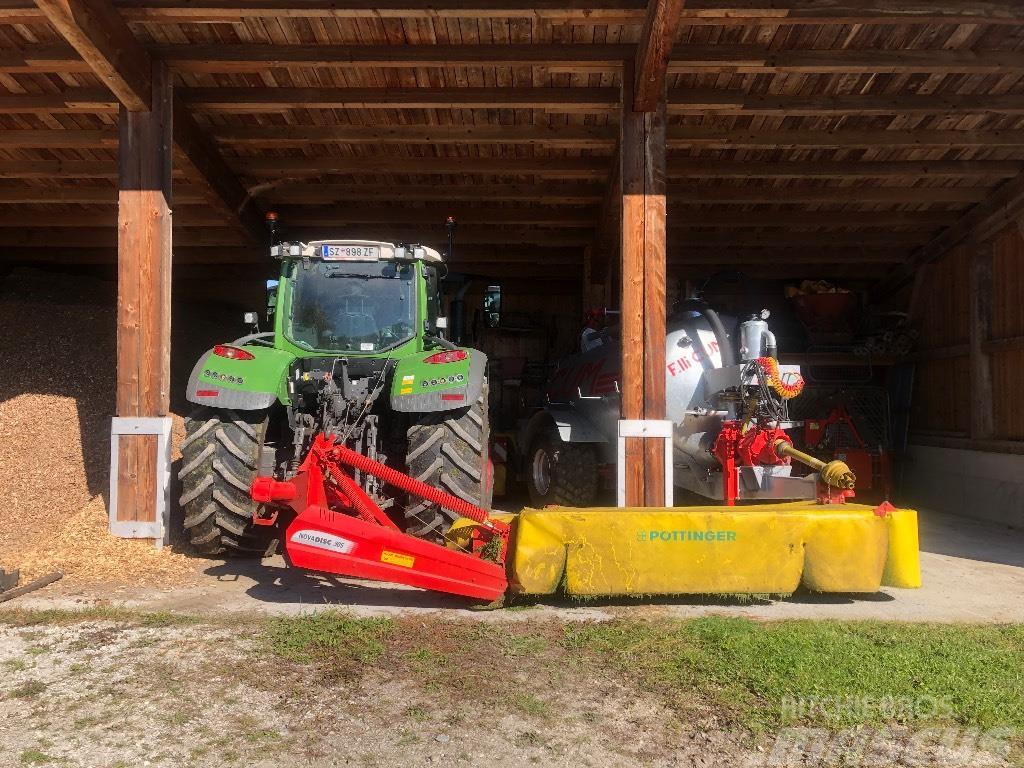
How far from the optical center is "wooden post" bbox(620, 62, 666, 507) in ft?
22.2

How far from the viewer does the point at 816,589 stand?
5016 millimetres

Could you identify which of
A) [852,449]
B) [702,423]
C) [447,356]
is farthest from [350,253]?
[852,449]

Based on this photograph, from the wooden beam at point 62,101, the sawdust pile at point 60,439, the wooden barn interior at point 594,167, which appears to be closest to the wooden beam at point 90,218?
the wooden barn interior at point 594,167

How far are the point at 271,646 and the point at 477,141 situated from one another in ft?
20.3

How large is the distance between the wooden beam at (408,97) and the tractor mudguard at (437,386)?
3168 millimetres

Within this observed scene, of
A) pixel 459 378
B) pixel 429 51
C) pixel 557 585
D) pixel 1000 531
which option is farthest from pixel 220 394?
pixel 1000 531

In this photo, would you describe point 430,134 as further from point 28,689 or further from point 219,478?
point 28,689

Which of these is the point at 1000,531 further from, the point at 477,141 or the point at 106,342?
the point at 106,342

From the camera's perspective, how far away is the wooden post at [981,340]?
9.98 m

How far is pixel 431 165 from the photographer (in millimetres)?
9469

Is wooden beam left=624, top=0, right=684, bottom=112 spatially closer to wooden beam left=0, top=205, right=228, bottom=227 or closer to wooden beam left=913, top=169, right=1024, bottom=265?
wooden beam left=913, top=169, right=1024, bottom=265

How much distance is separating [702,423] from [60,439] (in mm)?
6500

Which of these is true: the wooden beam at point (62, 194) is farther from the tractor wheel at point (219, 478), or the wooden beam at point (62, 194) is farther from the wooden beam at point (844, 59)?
the wooden beam at point (844, 59)

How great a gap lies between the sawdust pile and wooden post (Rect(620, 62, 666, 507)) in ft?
12.1
